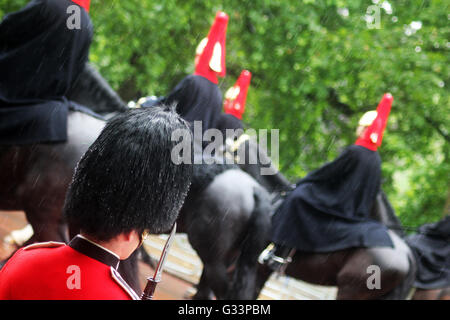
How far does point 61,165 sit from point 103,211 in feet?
6.73

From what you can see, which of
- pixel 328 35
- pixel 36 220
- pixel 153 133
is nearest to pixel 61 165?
pixel 36 220

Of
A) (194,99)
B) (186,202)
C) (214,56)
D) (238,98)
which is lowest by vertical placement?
(186,202)

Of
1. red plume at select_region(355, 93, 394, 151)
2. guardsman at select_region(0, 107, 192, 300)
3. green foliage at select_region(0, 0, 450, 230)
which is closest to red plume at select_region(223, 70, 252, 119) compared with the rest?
red plume at select_region(355, 93, 394, 151)

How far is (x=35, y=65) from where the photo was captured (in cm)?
311

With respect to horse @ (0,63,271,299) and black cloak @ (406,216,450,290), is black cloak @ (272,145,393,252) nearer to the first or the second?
horse @ (0,63,271,299)

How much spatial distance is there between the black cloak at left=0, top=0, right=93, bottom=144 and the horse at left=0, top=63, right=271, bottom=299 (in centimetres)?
12

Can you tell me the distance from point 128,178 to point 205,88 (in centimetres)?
301

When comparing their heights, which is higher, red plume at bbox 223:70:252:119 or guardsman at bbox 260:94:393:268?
red plume at bbox 223:70:252:119

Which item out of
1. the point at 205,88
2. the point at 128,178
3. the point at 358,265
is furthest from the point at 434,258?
→ the point at 128,178

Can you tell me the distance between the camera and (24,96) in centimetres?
314

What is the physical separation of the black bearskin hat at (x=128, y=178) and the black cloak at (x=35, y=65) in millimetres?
1902

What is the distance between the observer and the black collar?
4.05 ft
